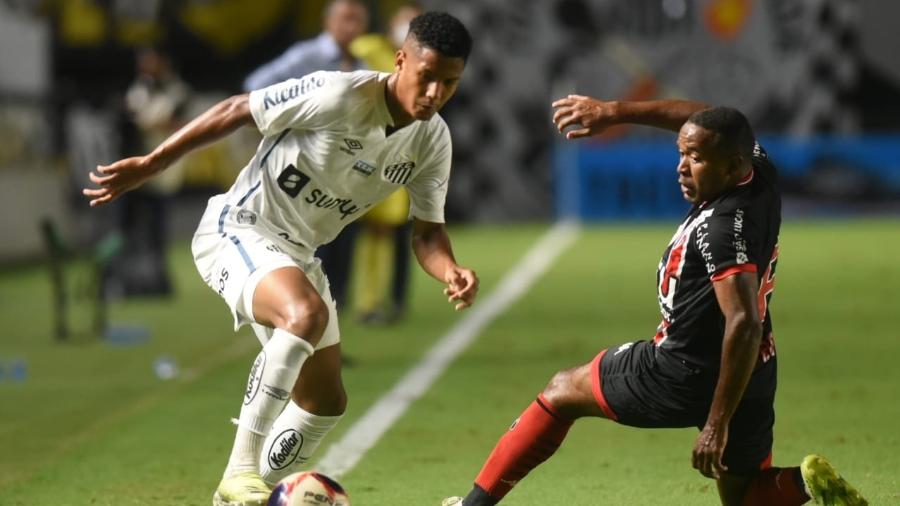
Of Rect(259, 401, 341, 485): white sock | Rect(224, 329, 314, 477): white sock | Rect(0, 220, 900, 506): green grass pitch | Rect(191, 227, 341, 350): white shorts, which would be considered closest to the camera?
Rect(224, 329, 314, 477): white sock

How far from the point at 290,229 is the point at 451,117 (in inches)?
785

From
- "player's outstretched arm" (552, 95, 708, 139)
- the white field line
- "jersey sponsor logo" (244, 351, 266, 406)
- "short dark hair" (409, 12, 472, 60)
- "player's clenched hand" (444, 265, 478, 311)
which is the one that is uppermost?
"short dark hair" (409, 12, 472, 60)

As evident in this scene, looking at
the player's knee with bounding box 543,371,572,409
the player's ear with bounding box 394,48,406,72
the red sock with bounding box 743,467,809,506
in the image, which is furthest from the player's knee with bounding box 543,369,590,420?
the player's ear with bounding box 394,48,406,72

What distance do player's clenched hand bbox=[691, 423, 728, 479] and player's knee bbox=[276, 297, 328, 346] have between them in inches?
55.9

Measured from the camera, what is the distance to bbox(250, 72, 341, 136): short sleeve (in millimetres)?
6086

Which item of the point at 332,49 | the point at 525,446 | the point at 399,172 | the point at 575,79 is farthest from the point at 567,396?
the point at 575,79

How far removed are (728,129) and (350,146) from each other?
1541 millimetres

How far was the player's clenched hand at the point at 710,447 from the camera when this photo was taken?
5.19 m

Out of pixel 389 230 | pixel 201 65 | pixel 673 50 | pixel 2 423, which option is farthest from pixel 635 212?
pixel 2 423

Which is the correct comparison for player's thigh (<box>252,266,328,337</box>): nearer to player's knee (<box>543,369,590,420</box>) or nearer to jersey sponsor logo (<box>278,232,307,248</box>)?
jersey sponsor logo (<box>278,232,307,248</box>)

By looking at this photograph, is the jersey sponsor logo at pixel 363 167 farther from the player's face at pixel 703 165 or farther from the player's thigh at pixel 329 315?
the player's face at pixel 703 165

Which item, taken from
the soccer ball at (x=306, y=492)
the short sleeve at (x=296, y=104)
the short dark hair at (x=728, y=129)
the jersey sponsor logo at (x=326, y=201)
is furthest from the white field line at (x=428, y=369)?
the short dark hair at (x=728, y=129)

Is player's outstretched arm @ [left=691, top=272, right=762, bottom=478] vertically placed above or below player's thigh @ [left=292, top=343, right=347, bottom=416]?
above

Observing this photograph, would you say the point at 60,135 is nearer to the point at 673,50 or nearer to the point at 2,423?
the point at 673,50
